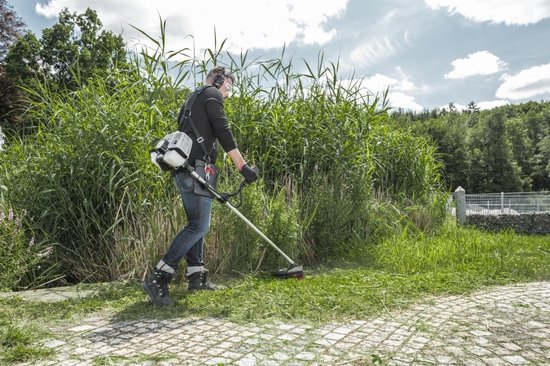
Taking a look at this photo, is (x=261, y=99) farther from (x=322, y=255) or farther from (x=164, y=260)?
(x=164, y=260)

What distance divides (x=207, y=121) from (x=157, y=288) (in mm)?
1347

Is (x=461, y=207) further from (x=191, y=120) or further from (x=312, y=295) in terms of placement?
(x=191, y=120)

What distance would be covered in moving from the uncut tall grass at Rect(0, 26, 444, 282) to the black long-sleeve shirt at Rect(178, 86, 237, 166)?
1.02 meters

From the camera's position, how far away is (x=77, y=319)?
139 inches

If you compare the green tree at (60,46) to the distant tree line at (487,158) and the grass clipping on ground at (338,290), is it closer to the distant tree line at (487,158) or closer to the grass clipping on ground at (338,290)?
the grass clipping on ground at (338,290)

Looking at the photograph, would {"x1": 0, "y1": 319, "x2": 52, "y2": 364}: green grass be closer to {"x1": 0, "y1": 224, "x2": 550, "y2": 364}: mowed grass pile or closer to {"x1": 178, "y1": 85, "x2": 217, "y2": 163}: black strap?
{"x1": 0, "y1": 224, "x2": 550, "y2": 364}: mowed grass pile

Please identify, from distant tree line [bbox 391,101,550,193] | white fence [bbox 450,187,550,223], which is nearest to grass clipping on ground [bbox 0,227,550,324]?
white fence [bbox 450,187,550,223]

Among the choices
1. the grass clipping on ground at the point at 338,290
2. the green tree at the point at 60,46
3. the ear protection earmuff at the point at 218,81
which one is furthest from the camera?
the green tree at the point at 60,46

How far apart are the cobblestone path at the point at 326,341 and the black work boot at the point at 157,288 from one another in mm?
373

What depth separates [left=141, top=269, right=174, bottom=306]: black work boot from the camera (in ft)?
12.6

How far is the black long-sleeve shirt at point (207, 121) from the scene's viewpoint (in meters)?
3.99

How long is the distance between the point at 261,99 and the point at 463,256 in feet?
10.2

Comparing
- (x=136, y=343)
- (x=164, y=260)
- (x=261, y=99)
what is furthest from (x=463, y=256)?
(x=136, y=343)

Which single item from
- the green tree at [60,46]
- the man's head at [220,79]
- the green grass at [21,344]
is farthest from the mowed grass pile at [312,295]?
the green tree at [60,46]
